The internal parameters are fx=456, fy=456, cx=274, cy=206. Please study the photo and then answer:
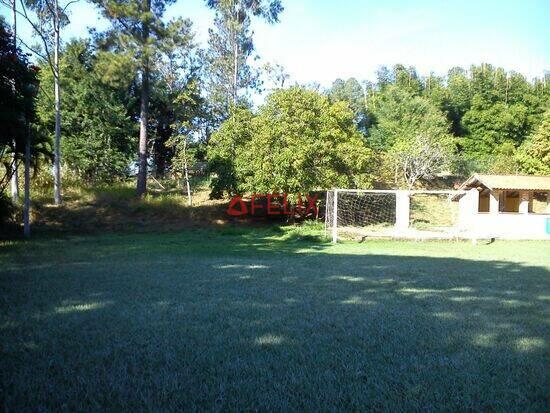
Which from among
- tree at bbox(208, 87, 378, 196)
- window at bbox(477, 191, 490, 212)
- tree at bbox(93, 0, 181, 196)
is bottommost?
window at bbox(477, 191, 490, 212)

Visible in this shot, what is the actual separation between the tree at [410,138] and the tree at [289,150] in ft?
24.3

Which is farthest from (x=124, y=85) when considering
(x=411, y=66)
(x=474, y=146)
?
(x=411, y=66)

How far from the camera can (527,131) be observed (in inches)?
1480

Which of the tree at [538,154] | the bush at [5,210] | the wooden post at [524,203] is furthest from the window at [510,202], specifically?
the bush at [5,210]

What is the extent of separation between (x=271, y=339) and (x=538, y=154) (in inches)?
1235

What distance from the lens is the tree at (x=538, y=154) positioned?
95.6 feet

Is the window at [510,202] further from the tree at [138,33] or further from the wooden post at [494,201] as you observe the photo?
the tree at [138,33]

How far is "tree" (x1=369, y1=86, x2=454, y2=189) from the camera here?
26.1 metres

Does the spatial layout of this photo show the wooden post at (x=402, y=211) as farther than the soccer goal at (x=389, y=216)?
Yes

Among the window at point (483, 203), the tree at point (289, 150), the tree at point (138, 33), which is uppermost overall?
the tree at point (138, 33)

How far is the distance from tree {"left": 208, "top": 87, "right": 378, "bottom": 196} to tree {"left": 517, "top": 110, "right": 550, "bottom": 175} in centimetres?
1613

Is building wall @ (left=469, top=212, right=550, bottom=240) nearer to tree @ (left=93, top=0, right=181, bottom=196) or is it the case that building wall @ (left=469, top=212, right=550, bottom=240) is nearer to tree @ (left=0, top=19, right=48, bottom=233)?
tree @ (left=93, top=0, right=181, bottom=196)

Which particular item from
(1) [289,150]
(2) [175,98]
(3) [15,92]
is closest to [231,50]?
(2) [175,98]

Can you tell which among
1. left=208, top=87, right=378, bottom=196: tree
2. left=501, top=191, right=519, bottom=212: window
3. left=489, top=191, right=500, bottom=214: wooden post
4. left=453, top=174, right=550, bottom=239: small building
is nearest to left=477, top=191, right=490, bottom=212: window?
left=453, top=174, right=550, bottom=239: small building
